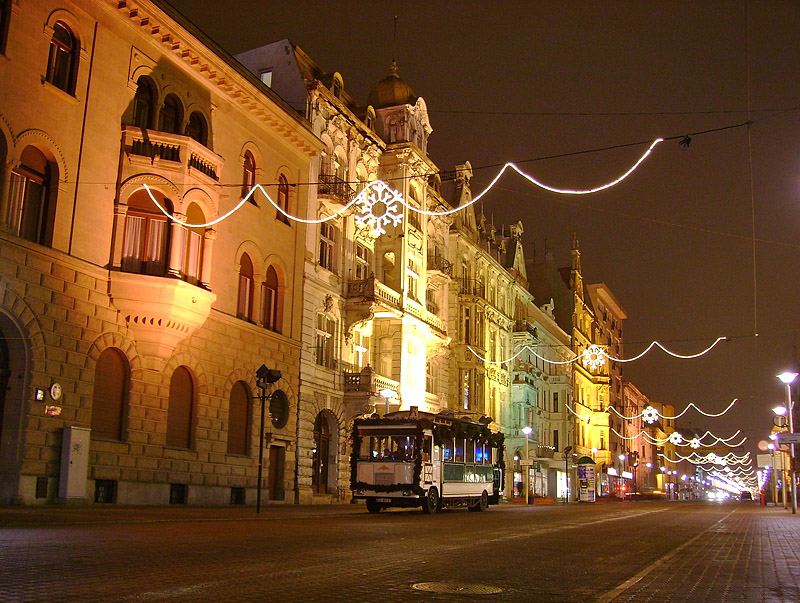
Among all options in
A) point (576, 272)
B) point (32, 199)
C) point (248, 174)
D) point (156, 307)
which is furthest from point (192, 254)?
point (576, 272)

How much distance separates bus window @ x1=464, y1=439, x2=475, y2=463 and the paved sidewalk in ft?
51.4

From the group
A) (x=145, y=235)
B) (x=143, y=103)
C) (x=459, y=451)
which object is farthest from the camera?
(x=459, y=451)

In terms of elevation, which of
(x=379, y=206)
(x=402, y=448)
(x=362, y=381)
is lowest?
(x=402, y=448)

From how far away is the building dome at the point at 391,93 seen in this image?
4703 centimetres

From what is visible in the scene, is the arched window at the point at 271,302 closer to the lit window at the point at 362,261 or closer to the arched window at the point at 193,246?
the arched window at the point at 193,246

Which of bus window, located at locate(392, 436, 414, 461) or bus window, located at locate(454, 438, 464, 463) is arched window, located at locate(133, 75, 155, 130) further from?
bus window, located at locate(454, 438, 464, 463)

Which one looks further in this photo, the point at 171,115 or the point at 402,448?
the point at 402,448

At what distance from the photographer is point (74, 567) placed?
9.51 metres

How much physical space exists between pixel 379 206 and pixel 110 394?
21.7 metres

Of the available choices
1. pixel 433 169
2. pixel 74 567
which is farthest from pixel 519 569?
pixel 433 169

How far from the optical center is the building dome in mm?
47031

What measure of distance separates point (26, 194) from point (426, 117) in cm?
2935

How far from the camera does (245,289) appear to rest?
105ft

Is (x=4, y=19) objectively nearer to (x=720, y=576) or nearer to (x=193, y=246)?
(x=193, y=246)
